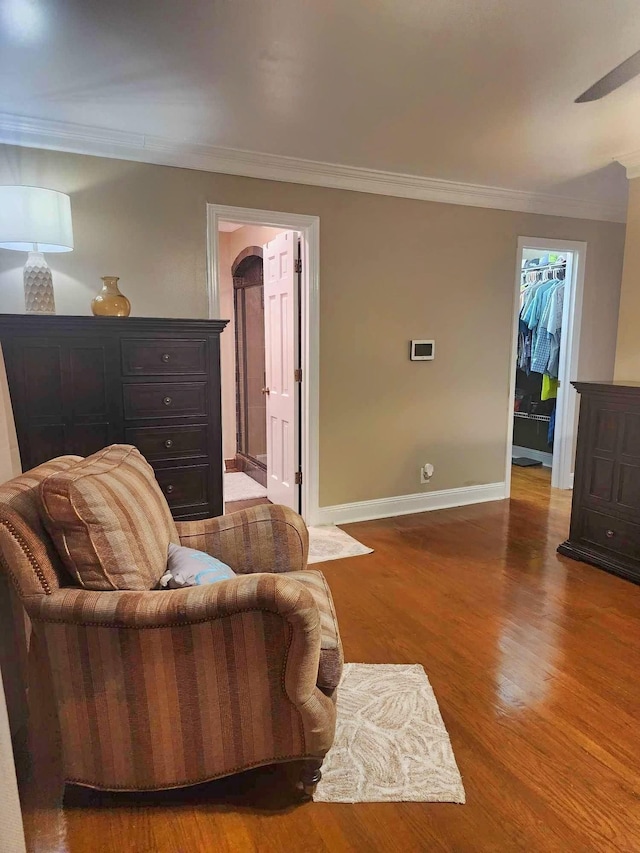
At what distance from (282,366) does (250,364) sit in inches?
55.9

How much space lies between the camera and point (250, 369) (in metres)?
5.59

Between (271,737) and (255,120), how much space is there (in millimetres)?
2814

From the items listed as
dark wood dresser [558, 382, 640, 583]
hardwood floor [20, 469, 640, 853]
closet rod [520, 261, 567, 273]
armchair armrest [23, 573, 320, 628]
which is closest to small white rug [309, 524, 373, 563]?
hardwood floor [20, 469, 640, 853]

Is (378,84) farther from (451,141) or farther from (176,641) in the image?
(176,641)

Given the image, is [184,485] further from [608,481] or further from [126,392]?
[608,481]

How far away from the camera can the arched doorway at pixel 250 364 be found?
5.31 meters

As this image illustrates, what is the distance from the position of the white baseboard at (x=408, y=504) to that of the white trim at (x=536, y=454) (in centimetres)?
160

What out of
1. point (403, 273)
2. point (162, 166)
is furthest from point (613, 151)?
point (162, 166)

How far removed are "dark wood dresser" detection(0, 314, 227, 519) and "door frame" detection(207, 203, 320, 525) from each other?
2.72 ft

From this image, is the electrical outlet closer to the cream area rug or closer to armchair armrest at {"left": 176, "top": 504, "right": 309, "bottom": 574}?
the cream area rug

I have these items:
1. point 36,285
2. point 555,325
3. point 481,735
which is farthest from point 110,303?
point 555,325

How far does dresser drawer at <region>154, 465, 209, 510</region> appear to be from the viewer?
2.82 m

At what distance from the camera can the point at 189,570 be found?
1.69 meters

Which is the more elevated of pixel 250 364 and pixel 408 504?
pixel 250 364
